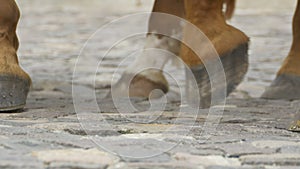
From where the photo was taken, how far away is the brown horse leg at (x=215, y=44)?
124 inches

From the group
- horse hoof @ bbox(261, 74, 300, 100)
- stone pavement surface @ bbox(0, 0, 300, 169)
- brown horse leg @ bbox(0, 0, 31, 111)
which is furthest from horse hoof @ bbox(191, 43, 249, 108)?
brown horse leg @ bbox(0, 0, 31, 111)

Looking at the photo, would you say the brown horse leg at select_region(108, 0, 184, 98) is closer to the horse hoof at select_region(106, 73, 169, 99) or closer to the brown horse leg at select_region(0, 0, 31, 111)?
the horse hoof at select_region(106, 73, 169, 99)

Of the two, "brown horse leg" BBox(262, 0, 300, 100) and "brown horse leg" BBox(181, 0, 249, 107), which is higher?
"brown horse leg" BBox(181, 0, 249, 107)

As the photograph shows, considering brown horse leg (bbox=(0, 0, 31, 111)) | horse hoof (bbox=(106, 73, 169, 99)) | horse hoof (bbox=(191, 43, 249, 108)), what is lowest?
horse hoof (bbox=(106, 73, 169, 99))

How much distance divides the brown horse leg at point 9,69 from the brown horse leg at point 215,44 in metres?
0.66

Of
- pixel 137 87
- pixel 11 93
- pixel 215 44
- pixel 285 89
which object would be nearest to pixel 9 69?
pixel 11 93

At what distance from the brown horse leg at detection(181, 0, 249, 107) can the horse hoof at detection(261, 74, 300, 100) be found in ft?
1.48

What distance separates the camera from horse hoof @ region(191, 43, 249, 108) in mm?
3150

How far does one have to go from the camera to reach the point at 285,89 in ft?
12.0

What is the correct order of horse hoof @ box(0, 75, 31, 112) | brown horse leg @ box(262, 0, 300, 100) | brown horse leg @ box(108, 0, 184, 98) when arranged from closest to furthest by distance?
horse hoof @ box(0, 75, 31, 112)
brown horse leg @ box(262, 0, 300, 100)
brown horse leg @ box(108, 0, 184, 98)

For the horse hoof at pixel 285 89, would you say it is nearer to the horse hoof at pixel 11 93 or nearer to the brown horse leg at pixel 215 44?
the brown horse leg at pixel 215 44

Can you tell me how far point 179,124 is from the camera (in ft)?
8.80

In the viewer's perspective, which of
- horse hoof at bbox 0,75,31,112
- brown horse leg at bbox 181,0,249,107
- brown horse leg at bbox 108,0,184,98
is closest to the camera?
horse hoof at bbox 0,75,31,112

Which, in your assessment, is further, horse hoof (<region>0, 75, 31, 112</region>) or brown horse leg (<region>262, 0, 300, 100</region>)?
brown horse leg (<region>262, 0, 300, 100</region>)
